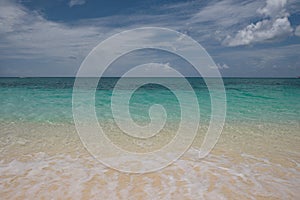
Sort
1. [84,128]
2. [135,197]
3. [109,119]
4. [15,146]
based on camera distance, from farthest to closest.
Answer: [109,119], [84,128], [15,146], [135,197]

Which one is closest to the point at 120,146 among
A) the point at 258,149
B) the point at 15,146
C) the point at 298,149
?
the point at 15,146

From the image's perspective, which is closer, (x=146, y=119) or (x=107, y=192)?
(x=107, y=192)

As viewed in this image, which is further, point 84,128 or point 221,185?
point 84,128

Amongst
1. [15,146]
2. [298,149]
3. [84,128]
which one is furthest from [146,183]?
[84,128]

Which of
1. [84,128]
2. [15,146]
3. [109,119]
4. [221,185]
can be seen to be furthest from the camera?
[109,119]

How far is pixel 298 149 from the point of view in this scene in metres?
6.89

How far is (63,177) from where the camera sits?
490 centimetres

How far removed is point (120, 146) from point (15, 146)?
3042 mm

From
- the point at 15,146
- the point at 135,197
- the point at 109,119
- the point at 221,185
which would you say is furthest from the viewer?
the point at 109,119

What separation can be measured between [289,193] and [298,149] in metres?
3.14

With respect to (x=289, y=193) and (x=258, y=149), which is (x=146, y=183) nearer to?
(x=289, y=193)

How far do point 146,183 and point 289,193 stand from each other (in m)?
2.66

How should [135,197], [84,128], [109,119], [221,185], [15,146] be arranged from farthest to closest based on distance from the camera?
[109,119], [84,128], [15,146], [221,185], [135,197]

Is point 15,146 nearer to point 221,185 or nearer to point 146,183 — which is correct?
point 146,183
